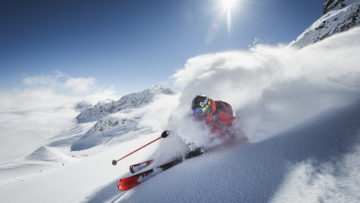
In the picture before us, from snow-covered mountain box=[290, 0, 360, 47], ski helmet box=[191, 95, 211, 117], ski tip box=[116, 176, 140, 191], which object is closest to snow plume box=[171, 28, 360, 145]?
ski helmet box=[191, 95, 211, 117]

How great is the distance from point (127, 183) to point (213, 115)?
2825mm

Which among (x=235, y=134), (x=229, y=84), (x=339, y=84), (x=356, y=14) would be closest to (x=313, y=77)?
(x=339, y=84)

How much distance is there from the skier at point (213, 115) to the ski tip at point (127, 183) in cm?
231

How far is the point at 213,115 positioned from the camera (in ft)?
14.3

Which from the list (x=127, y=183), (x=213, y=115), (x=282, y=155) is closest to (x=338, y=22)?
(x=213, y=115)

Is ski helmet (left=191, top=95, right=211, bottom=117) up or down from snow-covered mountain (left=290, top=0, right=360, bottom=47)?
down

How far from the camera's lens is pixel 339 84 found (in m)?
2.78

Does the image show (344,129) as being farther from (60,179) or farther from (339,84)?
(60,179)

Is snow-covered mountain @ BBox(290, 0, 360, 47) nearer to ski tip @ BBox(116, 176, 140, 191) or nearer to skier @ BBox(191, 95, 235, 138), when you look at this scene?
skier @ BBox(191, 95, 235, 138)

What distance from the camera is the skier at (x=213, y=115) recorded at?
4.13 m

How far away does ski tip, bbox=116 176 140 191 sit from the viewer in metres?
3.00

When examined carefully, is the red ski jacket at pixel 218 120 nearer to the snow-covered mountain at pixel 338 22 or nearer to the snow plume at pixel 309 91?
the snow plume at pixel 309 91

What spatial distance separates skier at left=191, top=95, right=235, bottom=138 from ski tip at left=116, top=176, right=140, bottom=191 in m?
2.31

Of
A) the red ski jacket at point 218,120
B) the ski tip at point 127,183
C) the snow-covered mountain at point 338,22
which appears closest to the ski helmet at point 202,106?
the red ski jacket at point 218,120
